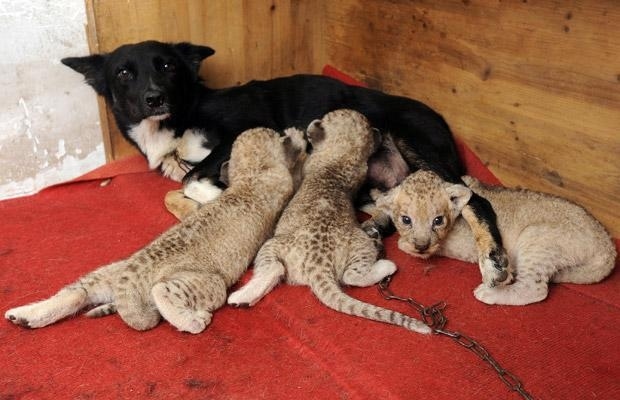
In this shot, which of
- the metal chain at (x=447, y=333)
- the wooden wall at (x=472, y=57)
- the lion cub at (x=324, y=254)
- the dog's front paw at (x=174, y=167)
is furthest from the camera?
the dog's front paw at (x=174, y=167)

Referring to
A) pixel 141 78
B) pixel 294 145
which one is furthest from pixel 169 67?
pixel 294 145

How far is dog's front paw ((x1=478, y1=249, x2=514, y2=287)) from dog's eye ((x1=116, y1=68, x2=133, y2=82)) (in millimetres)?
2343

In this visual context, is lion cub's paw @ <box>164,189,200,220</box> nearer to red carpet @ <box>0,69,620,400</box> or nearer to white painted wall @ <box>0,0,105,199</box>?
red carpet @ <box>0,69,620,400</box>

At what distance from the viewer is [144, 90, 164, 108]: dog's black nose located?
3.57 m

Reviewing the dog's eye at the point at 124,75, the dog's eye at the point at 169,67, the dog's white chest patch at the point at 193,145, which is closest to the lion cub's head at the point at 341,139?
the dog's white chest patch at the point at 193,145

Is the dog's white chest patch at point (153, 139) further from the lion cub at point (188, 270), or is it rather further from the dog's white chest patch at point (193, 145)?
the lion cub at point (188, 270)

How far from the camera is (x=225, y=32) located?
4.46 metres

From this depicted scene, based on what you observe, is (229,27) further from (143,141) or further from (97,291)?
(97,291)

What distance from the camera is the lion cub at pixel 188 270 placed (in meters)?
2.50

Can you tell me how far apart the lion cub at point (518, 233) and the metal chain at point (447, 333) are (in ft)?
0.73

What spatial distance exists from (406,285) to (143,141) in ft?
6.76

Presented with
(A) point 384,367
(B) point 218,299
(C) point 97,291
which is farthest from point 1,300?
(A) point 384,367

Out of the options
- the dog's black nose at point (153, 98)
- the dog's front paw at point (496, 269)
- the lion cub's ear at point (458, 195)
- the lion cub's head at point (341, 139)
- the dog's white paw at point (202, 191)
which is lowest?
the dog's white paw at point (202, 191)

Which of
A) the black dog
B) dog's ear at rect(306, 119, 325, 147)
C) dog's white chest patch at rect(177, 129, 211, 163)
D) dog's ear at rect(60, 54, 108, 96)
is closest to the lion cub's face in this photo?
the black dog
